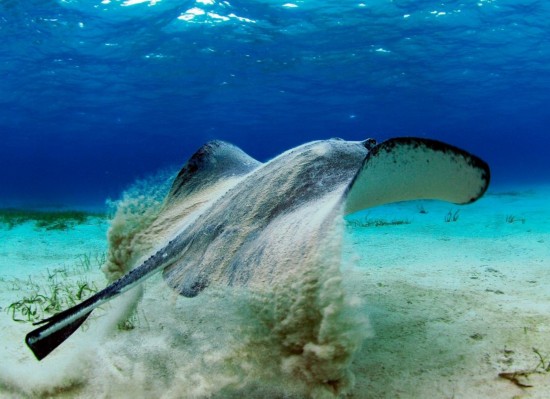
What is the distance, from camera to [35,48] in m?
26.4

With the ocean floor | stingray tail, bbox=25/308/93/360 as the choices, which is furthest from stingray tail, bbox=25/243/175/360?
the ocean floor

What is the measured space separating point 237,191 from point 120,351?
157 cm

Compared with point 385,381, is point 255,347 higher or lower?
higher

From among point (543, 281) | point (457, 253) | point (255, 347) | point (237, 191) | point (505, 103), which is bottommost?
point (505, 103)

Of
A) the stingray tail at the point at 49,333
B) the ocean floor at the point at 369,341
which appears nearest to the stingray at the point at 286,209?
the stingray tail at the point at 49,333

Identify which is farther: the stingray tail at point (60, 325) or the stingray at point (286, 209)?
the stingray tail at point (60, 325)

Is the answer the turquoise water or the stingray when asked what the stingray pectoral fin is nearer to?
the stingray

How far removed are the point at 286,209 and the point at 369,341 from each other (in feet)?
3.96

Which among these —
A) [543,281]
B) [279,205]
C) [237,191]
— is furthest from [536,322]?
[237,191]

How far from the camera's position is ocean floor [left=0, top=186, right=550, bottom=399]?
2268 mm

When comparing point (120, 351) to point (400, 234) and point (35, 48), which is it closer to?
point (400, 234)

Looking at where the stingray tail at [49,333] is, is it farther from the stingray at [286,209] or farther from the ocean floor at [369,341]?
the ocean floor at [369,341]

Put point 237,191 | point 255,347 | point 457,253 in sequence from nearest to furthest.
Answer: point 255,347
point 237,191
point 457,253

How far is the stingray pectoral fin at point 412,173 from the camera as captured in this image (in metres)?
2.11
